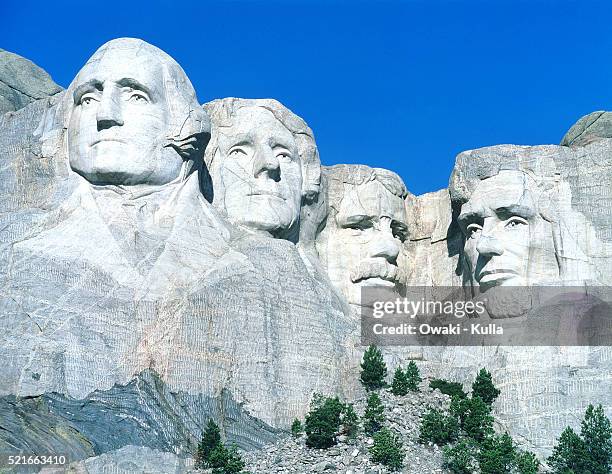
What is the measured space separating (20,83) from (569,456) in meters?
11.8

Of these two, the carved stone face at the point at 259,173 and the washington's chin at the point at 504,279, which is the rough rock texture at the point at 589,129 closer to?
the washington's chin at the point at 504,279

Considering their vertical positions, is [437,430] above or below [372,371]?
below

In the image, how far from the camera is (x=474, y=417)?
27.2m

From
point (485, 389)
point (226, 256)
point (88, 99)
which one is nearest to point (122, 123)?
point (88, 99)

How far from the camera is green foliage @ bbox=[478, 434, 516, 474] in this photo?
85.3ft

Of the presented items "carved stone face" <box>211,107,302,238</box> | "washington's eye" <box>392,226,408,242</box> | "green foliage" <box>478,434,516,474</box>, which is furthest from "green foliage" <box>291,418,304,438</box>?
"washington's eye" <box>392,226,408,242</box>

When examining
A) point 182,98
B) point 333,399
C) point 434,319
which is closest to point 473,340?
point 434,319

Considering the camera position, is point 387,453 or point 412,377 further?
point 412,377

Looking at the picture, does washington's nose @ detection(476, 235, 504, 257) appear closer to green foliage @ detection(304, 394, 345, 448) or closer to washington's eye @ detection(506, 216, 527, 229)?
washington's eye @ detection(506, 216, 527, 229)

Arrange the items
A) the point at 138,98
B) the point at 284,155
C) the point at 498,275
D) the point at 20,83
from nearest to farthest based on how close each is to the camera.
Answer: the point at 138,98 → the point at 498,275 → the point at 284,155 → the point at 20,83

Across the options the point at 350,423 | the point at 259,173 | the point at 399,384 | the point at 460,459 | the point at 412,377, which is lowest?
the point at 460,459

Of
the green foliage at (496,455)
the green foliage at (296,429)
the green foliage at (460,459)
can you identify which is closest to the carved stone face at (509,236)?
the green foliage at (496,455)

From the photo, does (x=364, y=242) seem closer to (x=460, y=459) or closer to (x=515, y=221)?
(x=515, y=221)

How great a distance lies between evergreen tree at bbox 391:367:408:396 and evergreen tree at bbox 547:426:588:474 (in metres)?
2.26
